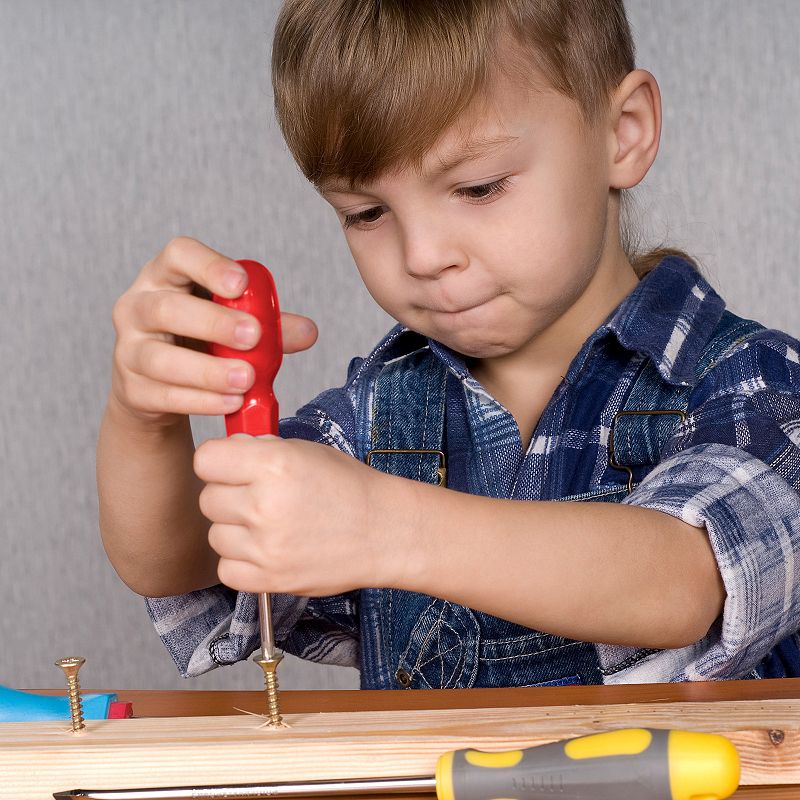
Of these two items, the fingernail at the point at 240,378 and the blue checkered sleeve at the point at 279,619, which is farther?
the blue checkered sleeve at the point at 279,619

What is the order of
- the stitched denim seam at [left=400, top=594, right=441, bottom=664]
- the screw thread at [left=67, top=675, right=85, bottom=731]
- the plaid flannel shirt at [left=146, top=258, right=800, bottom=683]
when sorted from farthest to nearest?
1. the stitched denim seam at [left=400, top=594, right=441, bottom=664]
2. the plaid flannel shirt at [left=146, top=258, right=800, bottom=683]
3. the screw thread at [left=67, top=675, right=85, bottom=731]

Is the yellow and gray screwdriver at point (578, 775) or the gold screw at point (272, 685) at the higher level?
the gold screw at point (272, 685)

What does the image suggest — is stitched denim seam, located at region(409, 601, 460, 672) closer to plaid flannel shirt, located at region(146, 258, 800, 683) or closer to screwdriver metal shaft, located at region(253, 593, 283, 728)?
plaid flannel shirt, located at region(146, 258, 800, 683)

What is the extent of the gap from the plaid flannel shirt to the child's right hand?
0.21 metres

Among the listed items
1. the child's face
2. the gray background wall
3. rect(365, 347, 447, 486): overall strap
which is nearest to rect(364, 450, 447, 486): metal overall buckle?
rect(365, 347, 447, 486): overall strap

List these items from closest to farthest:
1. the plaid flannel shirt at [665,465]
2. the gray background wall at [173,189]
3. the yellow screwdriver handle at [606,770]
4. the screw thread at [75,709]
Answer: the yellow screwdriver handle at [606,770], the screw thread at [75,709], the plaid flannel shirt at [665,465], the gray background wall at [173,189]

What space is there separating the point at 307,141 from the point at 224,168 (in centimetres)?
75

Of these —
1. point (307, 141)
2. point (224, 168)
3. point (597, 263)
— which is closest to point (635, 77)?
point (597, 263)

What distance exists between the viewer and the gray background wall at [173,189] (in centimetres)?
141

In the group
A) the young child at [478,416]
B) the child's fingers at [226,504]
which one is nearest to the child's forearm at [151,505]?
the young child at [478,416]

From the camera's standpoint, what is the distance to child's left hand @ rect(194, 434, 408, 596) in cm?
49

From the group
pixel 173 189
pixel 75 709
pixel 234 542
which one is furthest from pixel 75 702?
pixel 173 189

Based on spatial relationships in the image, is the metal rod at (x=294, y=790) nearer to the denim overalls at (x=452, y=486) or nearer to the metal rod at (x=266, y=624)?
the metal rod at (x=266, y=624)

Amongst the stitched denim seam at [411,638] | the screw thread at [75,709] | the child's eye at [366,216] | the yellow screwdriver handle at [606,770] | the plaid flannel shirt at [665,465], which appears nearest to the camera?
the yellow screwdriver handle at [606,770]
